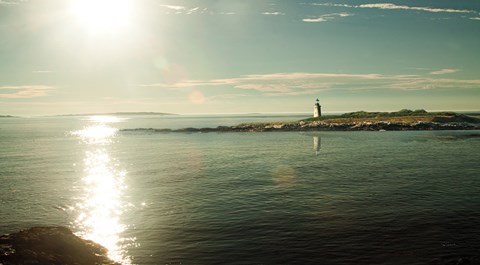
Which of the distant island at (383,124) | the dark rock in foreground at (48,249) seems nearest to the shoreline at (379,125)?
the distant island at (383,124)

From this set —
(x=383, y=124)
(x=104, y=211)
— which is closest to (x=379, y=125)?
(x=383, y=124)

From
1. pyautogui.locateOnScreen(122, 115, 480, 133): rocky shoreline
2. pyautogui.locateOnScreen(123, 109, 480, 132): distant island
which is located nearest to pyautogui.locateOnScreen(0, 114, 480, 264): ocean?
pyautogui.locateOnScreen(122, 115, 480, 133): rocky shoreline

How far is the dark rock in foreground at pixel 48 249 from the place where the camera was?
14188 mm

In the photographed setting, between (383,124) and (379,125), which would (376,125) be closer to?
(379,125)

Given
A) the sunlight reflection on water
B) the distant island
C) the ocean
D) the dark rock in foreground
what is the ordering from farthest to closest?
the distant island < the sunlight reflection on water < the ocean < the dark rock in foreground

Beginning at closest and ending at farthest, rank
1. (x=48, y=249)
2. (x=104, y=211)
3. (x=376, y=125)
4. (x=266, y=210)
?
(x=48, y=249)
(x=266, y=210)
(x=104, y=211)
(x=376, y=125)

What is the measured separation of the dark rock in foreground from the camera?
14188 millimetres

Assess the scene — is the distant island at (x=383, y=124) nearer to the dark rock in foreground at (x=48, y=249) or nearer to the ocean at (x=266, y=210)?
the ocean at (x=266, y=210)

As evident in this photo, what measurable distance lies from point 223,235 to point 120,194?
15715 millimetres

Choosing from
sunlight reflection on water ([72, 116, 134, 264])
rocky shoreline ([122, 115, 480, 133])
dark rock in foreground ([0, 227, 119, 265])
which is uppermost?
rocky shoreline ([122, 115, 480, 133])

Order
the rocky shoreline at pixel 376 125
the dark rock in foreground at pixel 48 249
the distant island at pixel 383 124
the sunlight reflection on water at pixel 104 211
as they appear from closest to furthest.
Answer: the dark rock in foreground at pixel 48 249
the sunlight reflection on water at pixel 104 211
the rocky shoreline at pixel 376 125
the distant island at pixel 383 124

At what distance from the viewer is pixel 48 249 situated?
15438 millimetres

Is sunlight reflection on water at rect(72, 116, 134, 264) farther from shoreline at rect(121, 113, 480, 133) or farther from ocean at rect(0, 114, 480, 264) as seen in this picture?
shoreline at rect(121, 113, 480, 133)

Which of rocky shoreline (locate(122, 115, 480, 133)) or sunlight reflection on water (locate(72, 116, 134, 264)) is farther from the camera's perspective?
rocky shoreline (locate(122, 115, 480, 133))
